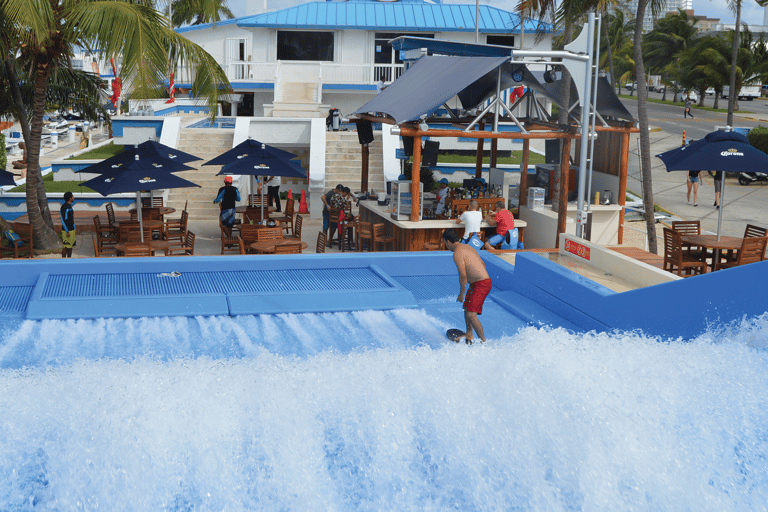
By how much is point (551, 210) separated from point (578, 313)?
251 inches

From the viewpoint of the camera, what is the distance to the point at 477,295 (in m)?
8.33

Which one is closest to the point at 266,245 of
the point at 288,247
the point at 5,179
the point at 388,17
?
the point at 288,247

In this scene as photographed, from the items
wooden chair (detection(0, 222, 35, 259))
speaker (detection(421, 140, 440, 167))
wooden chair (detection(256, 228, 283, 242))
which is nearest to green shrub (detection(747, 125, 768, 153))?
speaker (detection(421, 140, 440, 167))

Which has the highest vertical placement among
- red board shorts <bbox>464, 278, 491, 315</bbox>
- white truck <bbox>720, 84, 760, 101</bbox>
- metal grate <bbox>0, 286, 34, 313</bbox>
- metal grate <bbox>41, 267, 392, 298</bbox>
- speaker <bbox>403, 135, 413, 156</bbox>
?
white truck <bbox>720, 84, 760, 101</bbox>

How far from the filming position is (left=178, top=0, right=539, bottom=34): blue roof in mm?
31938

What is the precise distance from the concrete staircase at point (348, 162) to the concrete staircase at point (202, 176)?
3078 millimetres

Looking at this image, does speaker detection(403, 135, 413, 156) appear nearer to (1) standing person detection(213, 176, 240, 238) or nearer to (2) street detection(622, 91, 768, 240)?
(1) standing person detection(213, 176, 240, 238)

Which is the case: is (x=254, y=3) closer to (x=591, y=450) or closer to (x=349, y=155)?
(x=349, y=155)

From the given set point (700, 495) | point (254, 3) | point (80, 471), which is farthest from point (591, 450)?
point (254, 3)

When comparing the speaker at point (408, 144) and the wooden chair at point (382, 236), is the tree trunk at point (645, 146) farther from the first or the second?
the speaker at point (408, 144)

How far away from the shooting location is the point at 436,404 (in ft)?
25.8

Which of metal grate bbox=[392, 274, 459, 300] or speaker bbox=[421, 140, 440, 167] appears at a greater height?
speaker bbox=[421, 140, 440, 167]

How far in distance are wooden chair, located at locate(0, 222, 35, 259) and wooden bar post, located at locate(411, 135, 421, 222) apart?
23.2 feet

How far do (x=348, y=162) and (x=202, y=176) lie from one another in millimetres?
4366
